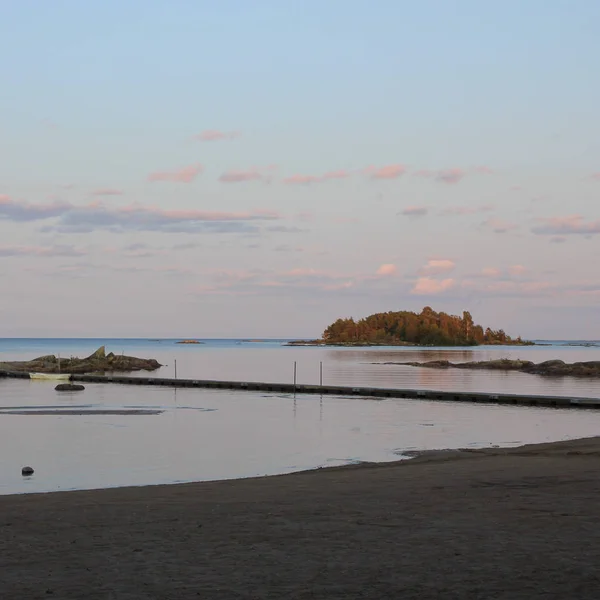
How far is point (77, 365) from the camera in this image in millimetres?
112688

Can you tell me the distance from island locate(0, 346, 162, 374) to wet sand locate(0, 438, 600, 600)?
89.6m

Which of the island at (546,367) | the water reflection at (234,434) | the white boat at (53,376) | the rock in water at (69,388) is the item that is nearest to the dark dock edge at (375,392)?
the white boat at (53,376)

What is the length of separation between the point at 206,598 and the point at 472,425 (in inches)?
1540

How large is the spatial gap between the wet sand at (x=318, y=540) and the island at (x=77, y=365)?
89645mm

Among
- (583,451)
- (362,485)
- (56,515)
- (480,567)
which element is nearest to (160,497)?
Answer: (56,515)

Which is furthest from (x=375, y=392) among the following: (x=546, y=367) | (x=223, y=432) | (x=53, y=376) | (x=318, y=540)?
(x=318, y=540)

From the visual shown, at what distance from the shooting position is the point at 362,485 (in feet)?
58.5

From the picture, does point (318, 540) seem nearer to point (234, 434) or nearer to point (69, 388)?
point (234, 434)

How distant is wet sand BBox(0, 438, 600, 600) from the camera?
9.05m

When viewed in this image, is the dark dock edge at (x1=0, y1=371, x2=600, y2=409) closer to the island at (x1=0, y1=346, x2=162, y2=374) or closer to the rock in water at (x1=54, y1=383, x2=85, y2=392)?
the rock in water at (x1=54, y1=383, x2=85, y2=392)

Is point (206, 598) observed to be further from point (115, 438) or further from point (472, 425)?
point (472, 425)

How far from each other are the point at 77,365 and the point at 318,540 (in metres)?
106

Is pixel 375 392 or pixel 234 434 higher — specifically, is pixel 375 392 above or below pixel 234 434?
above

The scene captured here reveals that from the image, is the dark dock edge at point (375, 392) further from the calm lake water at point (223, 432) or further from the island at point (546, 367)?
the island at point (546, 367)
